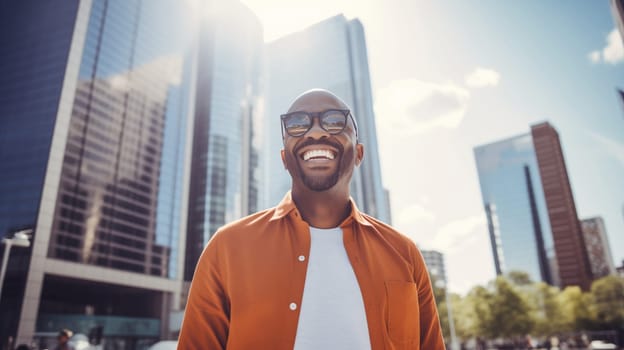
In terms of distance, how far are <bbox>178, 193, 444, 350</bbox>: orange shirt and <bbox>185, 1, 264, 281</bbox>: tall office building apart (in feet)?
274

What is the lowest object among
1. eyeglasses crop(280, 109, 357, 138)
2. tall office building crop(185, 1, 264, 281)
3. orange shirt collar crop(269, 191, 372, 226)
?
orange shirt collar crop(269, 191, 372, 226)

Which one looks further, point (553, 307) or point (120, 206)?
point (120, 206)

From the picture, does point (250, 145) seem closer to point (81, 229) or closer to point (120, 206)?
point (120, 206)

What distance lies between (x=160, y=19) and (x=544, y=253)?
126 m

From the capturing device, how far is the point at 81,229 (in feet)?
166

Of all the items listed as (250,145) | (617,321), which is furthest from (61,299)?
(617,321)

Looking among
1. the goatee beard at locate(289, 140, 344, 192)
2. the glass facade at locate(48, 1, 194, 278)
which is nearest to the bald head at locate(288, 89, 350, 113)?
the goatee beard at locate(289, 140, 344, 192)

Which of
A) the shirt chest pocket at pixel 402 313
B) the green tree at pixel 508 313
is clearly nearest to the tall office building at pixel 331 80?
the green tree at pixel 508 313

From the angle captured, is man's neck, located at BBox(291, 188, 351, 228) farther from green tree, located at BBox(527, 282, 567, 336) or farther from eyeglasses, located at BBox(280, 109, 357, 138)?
green tree, located at BBox(527, 282, 567, 336)

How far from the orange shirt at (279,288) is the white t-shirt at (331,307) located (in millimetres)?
39

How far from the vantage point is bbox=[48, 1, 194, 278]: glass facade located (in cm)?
5169

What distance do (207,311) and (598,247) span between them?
16581cm

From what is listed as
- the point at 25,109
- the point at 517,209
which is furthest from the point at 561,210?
the point at 25,109

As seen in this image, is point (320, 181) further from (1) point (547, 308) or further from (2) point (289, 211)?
(1) point (547, 308)
